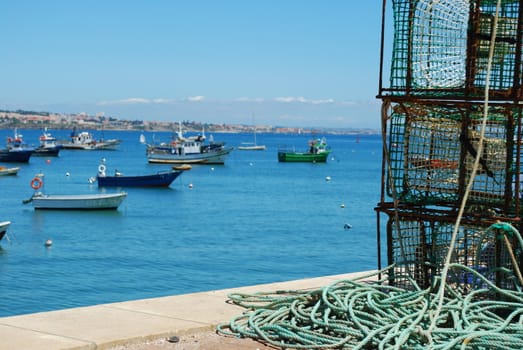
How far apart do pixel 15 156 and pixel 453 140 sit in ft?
265

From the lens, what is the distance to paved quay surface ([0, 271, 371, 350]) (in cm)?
579

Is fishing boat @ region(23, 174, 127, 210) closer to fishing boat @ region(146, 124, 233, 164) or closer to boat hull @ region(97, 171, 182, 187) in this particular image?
boat hull @ region(97, 171, 182, 187)

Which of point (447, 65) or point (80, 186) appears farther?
point (80, 186)

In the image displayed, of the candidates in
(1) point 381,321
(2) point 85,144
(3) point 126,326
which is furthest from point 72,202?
(2) point 85,144

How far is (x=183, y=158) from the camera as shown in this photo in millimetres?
84938

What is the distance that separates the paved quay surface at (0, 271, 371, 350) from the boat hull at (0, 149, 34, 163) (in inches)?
3133

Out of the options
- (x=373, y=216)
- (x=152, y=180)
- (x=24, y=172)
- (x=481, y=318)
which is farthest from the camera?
(x=24, y=172)

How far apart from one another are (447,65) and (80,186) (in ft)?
178

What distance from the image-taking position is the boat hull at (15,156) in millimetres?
83625

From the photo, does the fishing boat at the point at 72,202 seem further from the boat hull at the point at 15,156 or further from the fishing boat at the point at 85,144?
the fishing boat at the point at 85,144

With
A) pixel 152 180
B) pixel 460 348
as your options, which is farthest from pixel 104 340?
pixel 152 180

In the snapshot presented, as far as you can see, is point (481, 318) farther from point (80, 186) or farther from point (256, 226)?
point (80, 186)

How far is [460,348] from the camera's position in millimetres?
5594

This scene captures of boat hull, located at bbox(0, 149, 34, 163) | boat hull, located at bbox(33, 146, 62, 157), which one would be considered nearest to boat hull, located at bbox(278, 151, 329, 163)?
boat hull, located at bbox(33, 146, 62, 157)
